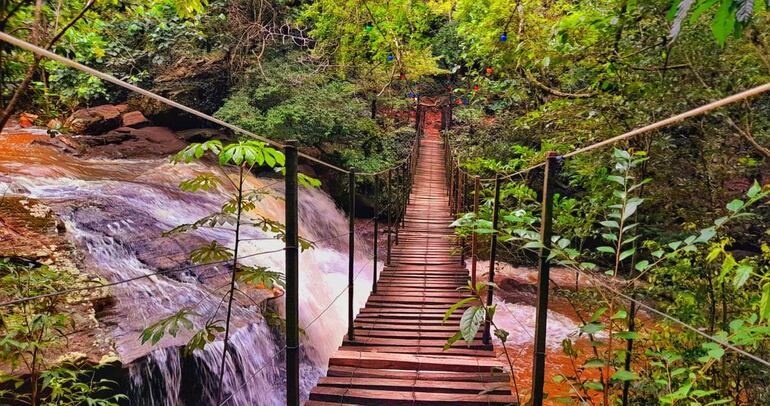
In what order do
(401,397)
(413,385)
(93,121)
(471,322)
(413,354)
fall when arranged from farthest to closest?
(93,121) → (413,354) → (413,385) → (401,397) → (471,322)

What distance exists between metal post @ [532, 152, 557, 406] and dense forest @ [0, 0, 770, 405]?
51 mm

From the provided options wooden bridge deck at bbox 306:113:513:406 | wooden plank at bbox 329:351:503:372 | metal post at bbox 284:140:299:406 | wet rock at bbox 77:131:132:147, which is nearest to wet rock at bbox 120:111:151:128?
wet rock at bbox 77:131:132:147

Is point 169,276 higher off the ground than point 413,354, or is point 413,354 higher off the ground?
point 169,276

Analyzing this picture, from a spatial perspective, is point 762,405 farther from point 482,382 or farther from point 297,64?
point 297,64

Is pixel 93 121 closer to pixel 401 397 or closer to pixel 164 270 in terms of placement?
pixel 164 270

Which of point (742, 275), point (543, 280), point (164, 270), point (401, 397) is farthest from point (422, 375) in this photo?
point (164, 270)

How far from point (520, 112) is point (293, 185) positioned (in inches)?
337

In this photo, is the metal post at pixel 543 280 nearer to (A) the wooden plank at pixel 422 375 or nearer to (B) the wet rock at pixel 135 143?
(A) the wooden plank at pixel 422 375

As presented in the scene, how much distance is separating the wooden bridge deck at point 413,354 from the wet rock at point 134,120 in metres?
5.91

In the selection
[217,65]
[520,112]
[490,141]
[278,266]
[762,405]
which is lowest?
[278,266]

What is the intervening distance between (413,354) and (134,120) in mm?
7735

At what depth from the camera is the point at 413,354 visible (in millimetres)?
2719

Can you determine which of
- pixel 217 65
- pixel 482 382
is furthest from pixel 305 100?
pixel 482 382

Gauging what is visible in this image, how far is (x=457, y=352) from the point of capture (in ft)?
9.07
